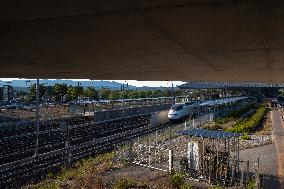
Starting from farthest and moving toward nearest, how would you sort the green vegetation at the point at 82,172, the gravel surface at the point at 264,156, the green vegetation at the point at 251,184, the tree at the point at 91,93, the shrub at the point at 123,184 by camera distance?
the tree at the point at 91,93
the gravel surface at the point at 264,156
the green vegetation at the point at 251,184
the green vegetation at the point at 82,172
the shrub at the point at 123,184

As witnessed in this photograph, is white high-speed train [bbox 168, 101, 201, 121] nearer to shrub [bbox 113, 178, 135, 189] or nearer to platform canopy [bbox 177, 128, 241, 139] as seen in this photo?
platform canopy [bbox 177, 128, 241, 139]

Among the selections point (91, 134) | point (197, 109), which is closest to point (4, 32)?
point (91, 134)

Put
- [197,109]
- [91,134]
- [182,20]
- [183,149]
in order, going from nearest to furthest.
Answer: [182,20] → [183,149] → [91,134] → [197,109]

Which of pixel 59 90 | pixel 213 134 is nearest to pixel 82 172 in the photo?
pixel 213 134

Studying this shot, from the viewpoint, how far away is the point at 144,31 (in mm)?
4957

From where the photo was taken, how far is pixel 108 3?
373cm

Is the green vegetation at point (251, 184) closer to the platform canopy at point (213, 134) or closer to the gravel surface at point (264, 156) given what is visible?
the platform canopy at point (213, 134)

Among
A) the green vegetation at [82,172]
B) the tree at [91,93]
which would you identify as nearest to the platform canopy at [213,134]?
the green vegetation at [82,172]

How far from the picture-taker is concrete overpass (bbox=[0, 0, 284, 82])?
383cm

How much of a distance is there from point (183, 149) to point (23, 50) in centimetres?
1904

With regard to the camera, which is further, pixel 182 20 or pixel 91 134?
pixel 91 134

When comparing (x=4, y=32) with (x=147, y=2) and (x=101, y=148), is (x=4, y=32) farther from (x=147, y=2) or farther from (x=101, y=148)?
(x=101, y=148)

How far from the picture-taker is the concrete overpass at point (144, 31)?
3826 millimetres

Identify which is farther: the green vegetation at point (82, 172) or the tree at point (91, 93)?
the tree at point (91, 93)
